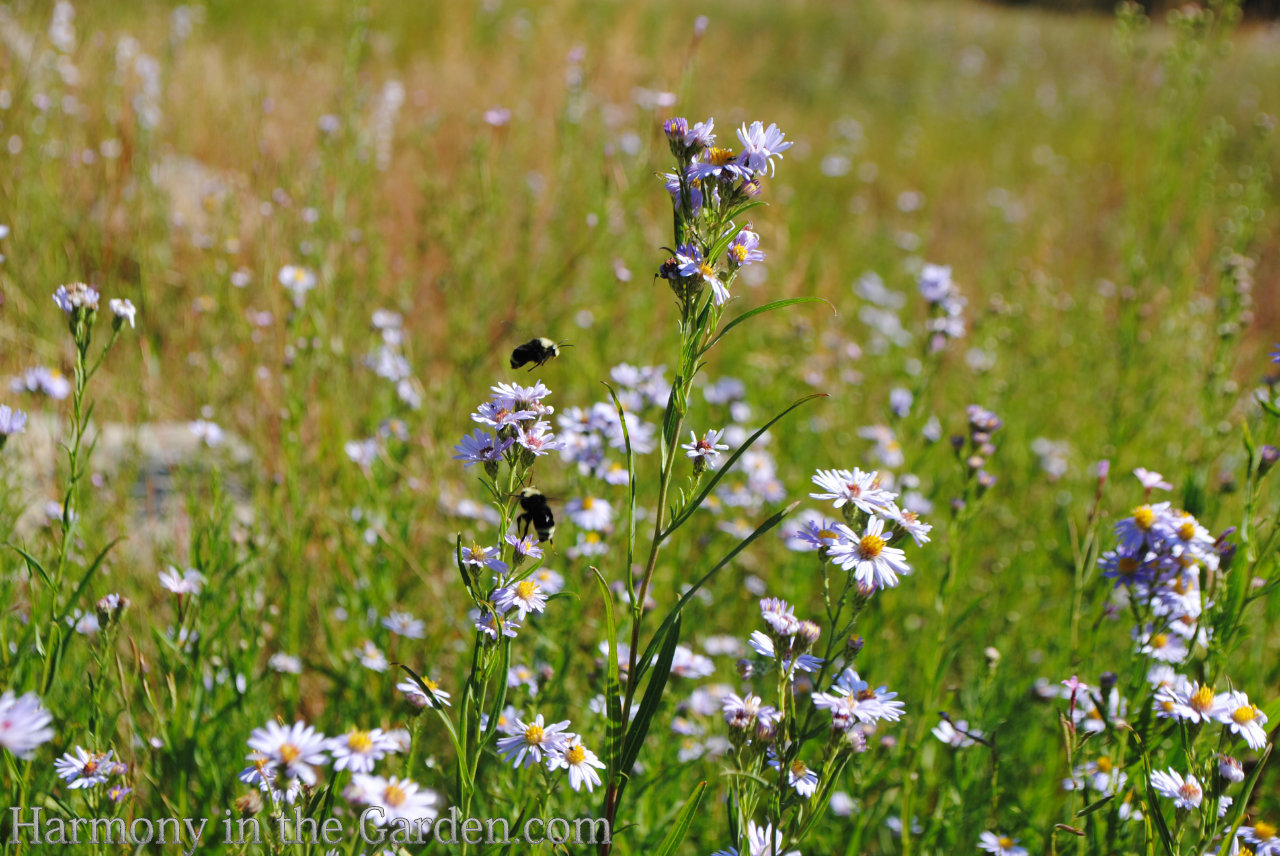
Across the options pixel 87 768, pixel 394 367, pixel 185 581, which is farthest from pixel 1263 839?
pixel 394 367

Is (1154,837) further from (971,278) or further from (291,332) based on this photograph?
(971,278)

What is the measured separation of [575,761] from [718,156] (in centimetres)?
99

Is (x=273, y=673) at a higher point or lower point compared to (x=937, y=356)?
lower

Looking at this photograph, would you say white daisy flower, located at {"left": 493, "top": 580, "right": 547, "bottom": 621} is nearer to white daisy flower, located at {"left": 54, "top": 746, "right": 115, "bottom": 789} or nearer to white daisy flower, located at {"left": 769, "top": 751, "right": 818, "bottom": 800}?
white daisy flower, located at {"left": 769, "top": 751, "right": 818, "bottom": 800}

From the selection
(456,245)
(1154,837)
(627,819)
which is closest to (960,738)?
(1154,837)

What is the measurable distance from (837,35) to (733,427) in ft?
39.9

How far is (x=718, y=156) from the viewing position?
121 cm

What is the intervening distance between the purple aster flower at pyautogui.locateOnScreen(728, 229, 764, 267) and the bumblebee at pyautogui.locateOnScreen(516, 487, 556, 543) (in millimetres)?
489

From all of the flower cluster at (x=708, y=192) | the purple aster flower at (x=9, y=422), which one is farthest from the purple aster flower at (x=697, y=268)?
the purple aster flower at (x=9, y=422)

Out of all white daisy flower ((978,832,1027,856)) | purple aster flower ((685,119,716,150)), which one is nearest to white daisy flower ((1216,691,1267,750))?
white daisy flower ((978,832,1027,856))

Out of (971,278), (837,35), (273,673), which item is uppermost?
(837,35)

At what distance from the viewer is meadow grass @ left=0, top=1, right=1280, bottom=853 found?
1801 mm

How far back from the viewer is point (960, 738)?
185 centimetres

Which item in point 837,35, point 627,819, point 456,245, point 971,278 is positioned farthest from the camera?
point 837,35
